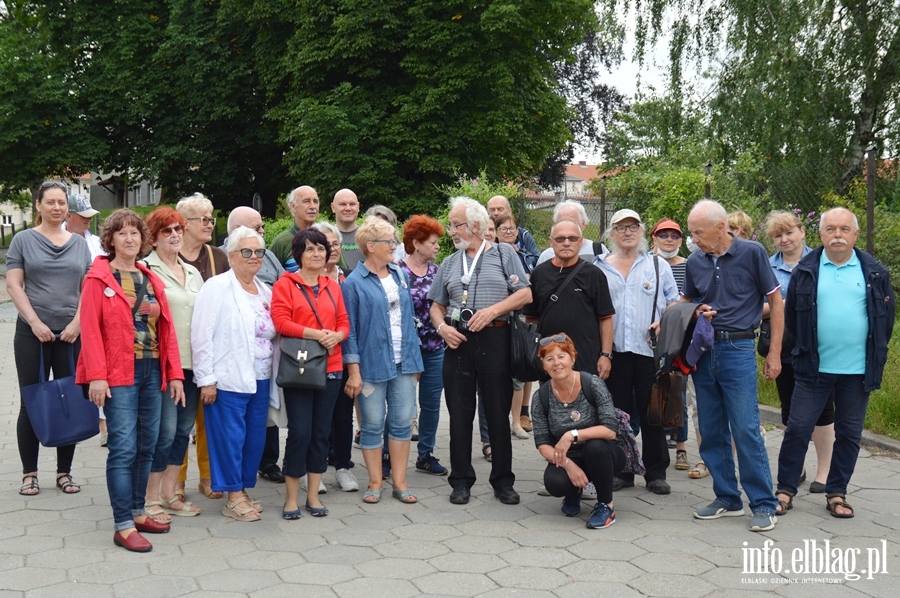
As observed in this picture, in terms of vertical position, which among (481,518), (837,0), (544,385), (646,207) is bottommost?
(481,518)

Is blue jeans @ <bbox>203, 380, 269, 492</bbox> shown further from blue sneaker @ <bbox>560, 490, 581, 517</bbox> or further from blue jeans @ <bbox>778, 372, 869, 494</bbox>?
blue jeans @ <bbox>778, 372, 869, 494</bbox>

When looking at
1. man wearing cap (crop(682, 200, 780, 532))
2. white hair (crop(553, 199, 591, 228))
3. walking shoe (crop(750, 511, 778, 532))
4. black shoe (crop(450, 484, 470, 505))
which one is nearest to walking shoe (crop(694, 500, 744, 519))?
man wearing cap (crop(682, 200, 780, 532))

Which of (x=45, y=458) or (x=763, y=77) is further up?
(x=763, y=77)

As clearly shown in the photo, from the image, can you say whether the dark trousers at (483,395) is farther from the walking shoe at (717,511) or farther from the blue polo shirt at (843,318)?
the blue polo shirt at (843,318)

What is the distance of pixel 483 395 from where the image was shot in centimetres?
609

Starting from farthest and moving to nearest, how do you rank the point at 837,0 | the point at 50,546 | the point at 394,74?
1. the point at 394,74
2. the point at 837,0
3. the point at 50,546

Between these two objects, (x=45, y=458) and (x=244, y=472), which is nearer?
(x=244, y=472)

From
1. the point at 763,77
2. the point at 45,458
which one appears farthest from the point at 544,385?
the point at 763,77

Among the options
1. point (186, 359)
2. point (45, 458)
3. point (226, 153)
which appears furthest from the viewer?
point (226, 153)

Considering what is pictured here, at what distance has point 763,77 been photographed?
2094 cm

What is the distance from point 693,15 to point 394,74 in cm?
818

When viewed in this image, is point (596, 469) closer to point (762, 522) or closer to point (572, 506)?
point (572, 506)

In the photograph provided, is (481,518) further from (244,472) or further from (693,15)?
(693,15)

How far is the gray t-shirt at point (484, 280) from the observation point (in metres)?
6.00
